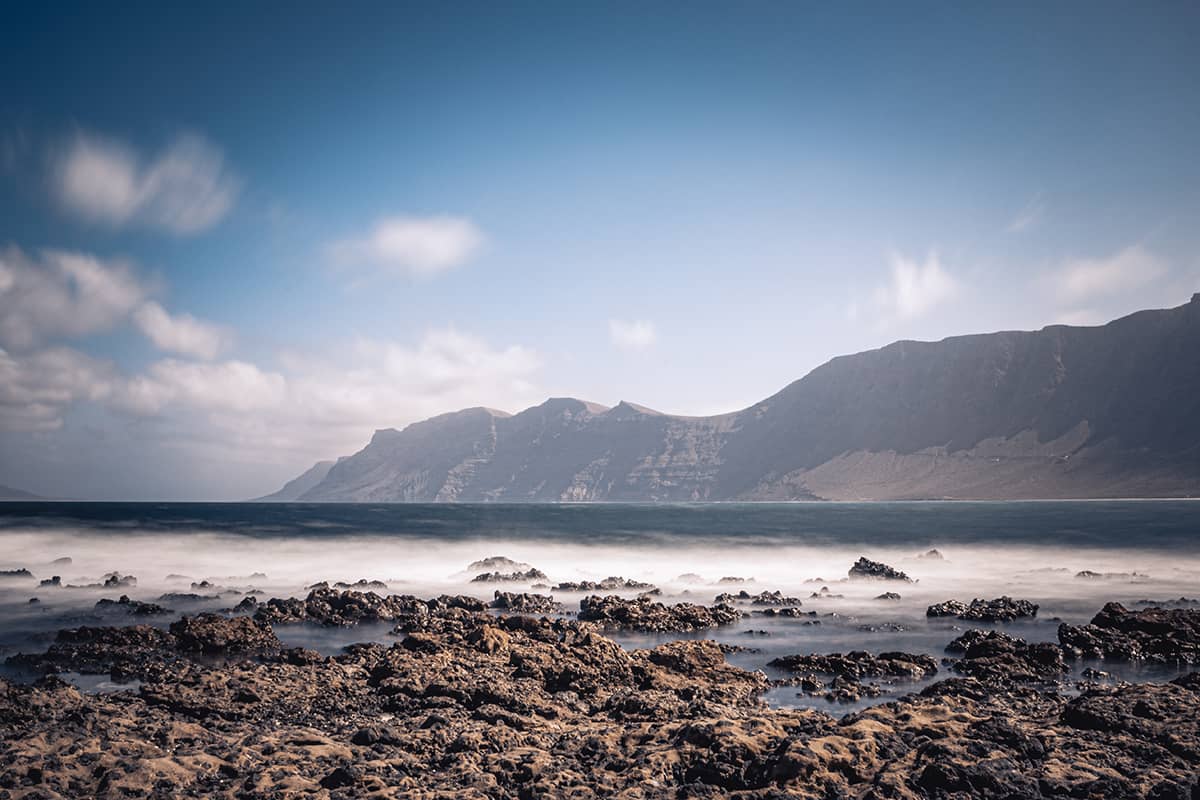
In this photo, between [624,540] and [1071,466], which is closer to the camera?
[624,540]

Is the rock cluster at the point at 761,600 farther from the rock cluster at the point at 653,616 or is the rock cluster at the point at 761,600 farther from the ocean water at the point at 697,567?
the rock cluster at the point at 653,616

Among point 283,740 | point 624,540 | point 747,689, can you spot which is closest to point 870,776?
point 747,689

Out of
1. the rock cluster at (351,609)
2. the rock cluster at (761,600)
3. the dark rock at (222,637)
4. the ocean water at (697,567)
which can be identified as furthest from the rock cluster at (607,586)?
the dark rock at (222,637)

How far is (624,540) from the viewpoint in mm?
58875

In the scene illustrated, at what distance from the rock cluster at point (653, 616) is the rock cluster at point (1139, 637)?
384 inches

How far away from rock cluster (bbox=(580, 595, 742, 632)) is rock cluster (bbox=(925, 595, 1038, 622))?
7849 millimetres

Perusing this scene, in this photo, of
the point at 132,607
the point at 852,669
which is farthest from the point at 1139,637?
the point at 132,607

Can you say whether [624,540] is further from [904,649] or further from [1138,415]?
[1138,415]

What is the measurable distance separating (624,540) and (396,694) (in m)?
48.0

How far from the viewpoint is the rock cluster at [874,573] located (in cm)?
3528

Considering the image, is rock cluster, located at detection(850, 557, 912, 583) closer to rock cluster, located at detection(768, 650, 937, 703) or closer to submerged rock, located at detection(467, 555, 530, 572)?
submerged rock, located at detection(467, 555, 530, 572)

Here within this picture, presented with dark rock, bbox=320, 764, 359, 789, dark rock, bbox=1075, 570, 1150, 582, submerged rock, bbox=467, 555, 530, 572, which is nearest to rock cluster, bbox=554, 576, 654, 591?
submerged rock, bbox=467, 555, 530, 572

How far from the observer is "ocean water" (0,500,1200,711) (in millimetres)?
20875

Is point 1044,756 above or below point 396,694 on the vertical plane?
above
